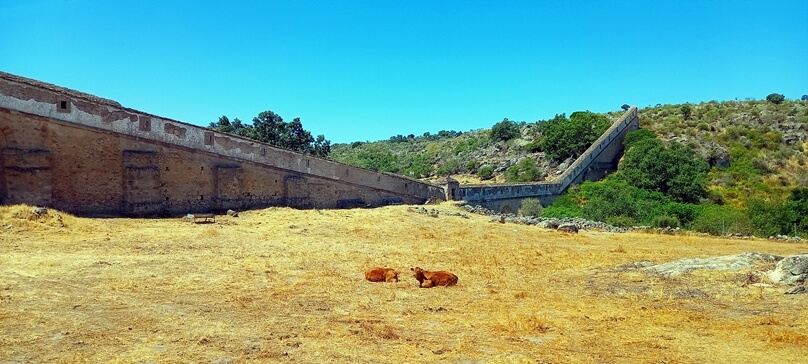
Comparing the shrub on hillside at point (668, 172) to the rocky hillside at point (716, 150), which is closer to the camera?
the shrub on hillside at point (668, 172)

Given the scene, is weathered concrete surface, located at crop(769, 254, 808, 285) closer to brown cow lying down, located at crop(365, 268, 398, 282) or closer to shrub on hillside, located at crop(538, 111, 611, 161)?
brown cow lying down, located at crop(365, 268, 398, 282)

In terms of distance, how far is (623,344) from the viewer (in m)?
5.93

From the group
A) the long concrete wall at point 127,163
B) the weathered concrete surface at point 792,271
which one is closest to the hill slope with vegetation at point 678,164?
the weathered concrete surface at point 792,271

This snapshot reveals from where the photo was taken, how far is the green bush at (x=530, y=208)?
2877cm

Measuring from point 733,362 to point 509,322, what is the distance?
95.3 inches

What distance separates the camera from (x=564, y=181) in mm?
33969

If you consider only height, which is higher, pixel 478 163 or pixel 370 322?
pixel 478 163

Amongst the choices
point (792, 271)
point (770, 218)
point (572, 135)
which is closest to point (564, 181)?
point (572, 135)

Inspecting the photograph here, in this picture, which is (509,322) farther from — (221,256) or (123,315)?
(221,256)

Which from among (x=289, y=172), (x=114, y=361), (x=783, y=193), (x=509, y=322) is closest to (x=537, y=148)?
(x=783, y=193)

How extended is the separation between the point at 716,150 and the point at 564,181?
41.8 feet

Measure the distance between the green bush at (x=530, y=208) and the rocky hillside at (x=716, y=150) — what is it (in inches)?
319

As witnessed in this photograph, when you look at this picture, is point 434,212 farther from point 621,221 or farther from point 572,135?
point 572,135

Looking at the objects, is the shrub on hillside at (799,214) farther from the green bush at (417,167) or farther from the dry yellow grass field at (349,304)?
the green bush at (417,167)
